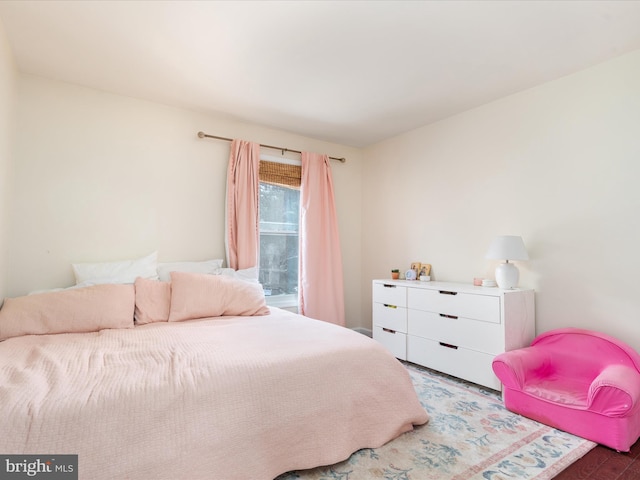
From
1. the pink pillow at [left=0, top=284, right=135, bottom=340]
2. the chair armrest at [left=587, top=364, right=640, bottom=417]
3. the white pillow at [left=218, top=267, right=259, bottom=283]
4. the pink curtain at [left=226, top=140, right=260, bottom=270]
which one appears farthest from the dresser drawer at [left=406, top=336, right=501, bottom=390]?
the pink pillow at [left=0, top=284, right=135, bottom=340]

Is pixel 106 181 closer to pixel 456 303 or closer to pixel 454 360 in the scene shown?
pixel 456 303

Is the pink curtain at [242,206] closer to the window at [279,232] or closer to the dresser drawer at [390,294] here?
the window at [279,232]

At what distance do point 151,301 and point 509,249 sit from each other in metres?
2.71

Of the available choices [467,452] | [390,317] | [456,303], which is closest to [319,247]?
[390,317]

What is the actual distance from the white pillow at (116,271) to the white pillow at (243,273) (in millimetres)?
580

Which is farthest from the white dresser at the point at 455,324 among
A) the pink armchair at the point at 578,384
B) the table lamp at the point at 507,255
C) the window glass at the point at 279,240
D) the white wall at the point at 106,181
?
the white wall at the point at 106,181

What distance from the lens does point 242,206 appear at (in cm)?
338

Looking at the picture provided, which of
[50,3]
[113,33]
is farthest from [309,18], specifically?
[50,3]

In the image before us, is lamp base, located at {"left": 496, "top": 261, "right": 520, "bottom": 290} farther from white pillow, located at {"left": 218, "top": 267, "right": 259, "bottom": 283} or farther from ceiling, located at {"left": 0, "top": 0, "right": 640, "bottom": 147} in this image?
white pillow, located at {"left": 218, "top": 267, "right": 259, "bottom": 283}

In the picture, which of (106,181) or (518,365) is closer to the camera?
(518,365)

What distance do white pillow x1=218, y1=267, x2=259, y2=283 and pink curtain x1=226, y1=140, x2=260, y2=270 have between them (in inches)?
4.1

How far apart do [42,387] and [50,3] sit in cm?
199

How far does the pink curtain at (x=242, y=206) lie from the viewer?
10.9 feet

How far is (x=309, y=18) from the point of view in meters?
1.95
